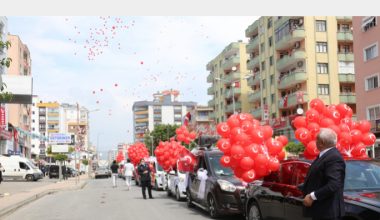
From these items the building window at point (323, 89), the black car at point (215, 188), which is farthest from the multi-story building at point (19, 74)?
the black car at point (215, 188)

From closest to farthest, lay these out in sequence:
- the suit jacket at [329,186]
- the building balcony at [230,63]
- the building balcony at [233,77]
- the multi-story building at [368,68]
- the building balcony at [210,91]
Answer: the suit jacket at [329,186] → the multi-story building at [368,68] → the building balcony at [233,77] → the building balcony at [230,63] → the building balcony at [210,91]

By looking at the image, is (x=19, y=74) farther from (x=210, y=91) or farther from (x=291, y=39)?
(x=291, y=39)

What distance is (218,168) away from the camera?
14023 millimetres

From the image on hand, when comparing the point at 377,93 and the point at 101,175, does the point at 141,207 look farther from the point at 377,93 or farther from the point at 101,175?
the point at 101,175

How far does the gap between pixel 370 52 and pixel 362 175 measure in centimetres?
3545

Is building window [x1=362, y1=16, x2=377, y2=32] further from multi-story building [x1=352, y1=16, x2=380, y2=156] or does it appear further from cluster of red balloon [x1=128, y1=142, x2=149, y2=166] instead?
cluster of red balloon [x1=128, y1=142, x2=149, y2=166]

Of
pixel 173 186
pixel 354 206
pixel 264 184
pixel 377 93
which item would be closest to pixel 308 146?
pixel 264 184

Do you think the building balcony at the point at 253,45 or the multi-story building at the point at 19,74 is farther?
the multi-story building at the point at 19,74

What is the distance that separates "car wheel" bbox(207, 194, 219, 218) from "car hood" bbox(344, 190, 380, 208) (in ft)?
18.9

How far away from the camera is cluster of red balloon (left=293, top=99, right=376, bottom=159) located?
12852 millimetres

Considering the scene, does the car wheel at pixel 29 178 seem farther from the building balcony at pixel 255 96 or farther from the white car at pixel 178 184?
the white car at pixel 178 184

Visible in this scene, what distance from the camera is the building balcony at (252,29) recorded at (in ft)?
228

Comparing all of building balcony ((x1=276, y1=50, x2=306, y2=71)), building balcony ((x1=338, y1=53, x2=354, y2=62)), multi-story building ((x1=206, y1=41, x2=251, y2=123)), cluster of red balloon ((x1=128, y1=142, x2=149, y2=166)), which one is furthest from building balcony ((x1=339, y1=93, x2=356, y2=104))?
cluster of red balloon ((x1=128, y1=142, x2=149, y2=166))

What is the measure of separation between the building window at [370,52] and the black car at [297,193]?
3305 centimetres
